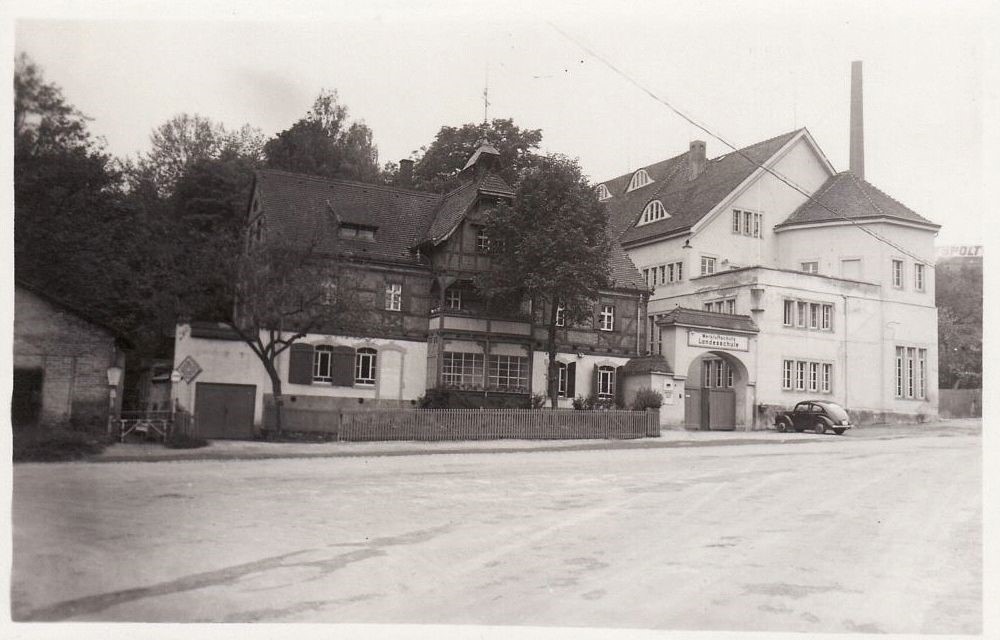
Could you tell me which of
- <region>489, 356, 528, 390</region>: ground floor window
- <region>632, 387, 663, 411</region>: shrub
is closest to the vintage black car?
<region>632, 387, 663, 411</region>: shrub

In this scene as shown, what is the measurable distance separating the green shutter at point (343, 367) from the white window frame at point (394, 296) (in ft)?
5.27

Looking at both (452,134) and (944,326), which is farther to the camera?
(452,134)

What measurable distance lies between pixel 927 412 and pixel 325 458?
415 inches

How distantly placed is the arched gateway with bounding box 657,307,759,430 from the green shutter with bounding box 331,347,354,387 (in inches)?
300

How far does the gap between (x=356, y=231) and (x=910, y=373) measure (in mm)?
12110

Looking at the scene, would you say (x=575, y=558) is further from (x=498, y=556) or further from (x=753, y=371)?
(x=753, y=371)

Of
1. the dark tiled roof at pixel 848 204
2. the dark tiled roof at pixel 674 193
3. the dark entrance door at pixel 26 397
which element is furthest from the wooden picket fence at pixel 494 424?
the dark entrance door at pixel 26 397

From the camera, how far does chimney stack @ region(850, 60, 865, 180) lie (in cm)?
810

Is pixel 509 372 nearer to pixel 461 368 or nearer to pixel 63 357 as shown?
pixel 461 368

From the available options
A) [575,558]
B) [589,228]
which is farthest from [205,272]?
[575,558]

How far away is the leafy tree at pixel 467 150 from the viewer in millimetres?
11885

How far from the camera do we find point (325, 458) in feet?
41.1

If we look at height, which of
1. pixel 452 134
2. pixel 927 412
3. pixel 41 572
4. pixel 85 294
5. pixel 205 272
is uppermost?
pixel 452 134

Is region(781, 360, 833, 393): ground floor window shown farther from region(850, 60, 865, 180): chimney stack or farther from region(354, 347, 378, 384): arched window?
region(354, 347, 378, 384): arched window
